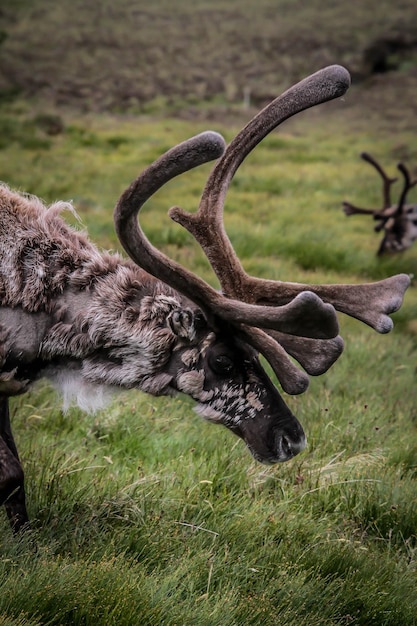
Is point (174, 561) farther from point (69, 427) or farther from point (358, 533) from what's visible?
point (69, 427)

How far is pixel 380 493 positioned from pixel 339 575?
0.78 metres

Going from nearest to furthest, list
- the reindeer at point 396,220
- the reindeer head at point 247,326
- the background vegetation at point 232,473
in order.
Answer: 1. the background vegetation at point 232,473
2. the reindeer head at point 247,326
3. the reindeer at point 396,220

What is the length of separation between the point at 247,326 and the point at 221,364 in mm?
191

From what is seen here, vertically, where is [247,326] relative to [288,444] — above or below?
above

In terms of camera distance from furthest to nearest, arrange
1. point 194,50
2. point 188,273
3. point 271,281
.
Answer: point 194,50 → point 271,281 → point 188,273

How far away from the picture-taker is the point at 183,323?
3.20 m

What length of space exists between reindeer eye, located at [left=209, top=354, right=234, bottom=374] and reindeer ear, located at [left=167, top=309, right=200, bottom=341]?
131 millimetres

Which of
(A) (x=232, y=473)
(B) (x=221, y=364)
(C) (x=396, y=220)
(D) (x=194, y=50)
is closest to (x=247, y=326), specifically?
(B) (x=221, y=364)

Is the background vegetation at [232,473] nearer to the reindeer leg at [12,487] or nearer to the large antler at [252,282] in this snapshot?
the reindeer leg at [12,487]

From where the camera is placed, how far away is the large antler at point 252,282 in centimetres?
283

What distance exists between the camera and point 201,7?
35.0 metres

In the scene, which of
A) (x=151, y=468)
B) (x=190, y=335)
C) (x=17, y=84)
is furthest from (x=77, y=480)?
(x=17, y=84)

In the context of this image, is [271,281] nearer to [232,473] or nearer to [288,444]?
[288,444]

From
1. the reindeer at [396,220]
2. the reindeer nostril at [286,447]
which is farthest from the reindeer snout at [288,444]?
the reindeer at [396,220]
